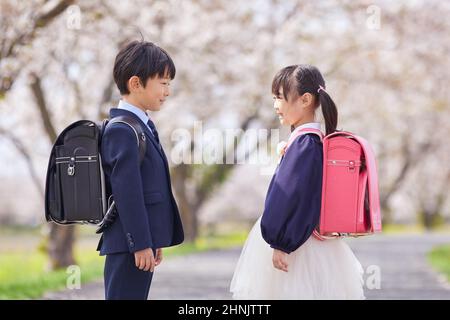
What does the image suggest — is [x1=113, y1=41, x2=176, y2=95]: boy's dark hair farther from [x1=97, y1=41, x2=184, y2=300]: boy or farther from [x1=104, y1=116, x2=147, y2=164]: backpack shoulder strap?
[x1=104, y1=116, x2=147, y2=164]: backpack shoulder strap

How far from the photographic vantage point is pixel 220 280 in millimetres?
10664

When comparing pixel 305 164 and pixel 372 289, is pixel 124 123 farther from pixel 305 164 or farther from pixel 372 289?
pixel 372 289

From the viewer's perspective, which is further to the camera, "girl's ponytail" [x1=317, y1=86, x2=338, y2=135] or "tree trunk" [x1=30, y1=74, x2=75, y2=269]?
"tree trunk" [x1=30, y1=74, x2=75, y2=269]

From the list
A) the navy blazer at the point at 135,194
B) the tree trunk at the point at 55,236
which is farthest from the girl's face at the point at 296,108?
the tree trunk at the point at 55,236

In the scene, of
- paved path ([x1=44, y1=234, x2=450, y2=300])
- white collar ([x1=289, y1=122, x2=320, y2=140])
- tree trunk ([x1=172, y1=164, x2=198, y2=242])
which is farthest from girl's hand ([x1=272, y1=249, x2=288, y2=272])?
tree trunk ([x1=172, y1=164, x2=198, y2=242])

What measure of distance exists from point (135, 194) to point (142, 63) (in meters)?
0.64

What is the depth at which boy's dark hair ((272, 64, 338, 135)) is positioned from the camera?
13.6ft

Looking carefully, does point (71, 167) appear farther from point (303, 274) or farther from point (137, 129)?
point (303, 274)

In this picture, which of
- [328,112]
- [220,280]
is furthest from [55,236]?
[328,112]

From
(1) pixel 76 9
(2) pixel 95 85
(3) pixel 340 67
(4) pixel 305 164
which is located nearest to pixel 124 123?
(4) pixel 305 164

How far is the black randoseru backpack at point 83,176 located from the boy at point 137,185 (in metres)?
0.04

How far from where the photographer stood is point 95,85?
1590 centimetres
